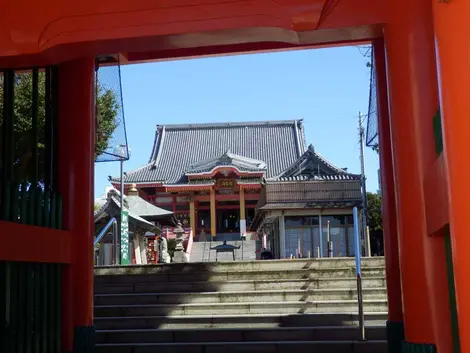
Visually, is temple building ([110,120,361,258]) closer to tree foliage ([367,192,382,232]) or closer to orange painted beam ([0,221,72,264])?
tree foliage ([367,192,382,232])

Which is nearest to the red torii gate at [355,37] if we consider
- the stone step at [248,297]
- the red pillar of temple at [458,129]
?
the red pillar of temple at [458,129]

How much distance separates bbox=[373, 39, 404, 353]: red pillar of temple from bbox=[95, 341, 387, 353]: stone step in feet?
1.66

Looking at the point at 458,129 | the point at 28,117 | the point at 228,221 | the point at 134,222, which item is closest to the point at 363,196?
the point at 134,222

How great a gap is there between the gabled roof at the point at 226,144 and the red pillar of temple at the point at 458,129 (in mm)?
32010

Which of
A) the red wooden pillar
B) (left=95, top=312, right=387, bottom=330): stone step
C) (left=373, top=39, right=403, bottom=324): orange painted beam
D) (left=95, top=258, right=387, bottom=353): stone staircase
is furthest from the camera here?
(left=95, top=312, right=387, bottom=330): stone step

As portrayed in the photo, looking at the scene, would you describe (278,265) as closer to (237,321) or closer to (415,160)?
(237,321)

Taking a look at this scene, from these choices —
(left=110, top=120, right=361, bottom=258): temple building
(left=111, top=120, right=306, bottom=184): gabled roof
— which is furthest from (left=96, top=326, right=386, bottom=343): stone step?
(left=111, top=120, right=306, bottom=184): gabled roof

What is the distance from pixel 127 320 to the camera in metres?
7.10

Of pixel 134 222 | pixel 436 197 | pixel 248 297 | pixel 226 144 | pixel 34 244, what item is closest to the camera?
pixel 436 197

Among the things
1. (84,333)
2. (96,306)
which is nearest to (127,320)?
(96,306)

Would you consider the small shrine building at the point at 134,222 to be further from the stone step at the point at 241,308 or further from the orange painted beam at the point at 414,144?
the orange painted beam at the point at 414,144

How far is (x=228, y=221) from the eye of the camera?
111 feet

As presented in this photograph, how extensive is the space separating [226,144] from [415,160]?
3294cm

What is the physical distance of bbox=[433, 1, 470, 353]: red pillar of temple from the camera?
6.92ft
